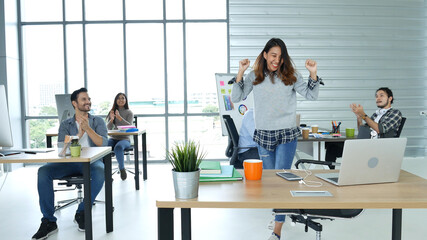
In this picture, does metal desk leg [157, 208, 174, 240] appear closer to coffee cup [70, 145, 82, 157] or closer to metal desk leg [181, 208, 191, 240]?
metal desk leg [181, 208, 191, 240]

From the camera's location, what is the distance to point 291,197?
1.41 meters

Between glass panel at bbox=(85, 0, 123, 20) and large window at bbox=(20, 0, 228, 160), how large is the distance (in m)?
0.02

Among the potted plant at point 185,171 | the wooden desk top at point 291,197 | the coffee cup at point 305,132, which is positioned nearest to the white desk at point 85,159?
the wooden desk top at point 291,197

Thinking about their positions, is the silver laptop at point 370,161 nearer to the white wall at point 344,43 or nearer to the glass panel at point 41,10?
the white wall at point 344,43

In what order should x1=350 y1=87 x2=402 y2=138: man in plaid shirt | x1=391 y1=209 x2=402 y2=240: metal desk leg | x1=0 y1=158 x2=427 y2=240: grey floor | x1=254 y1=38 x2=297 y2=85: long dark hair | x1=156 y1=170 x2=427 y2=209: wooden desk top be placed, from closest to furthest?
x1=156 y1=170 x2=427 y2=209: wooden desk top < x1=391 y1=209 x2=402 y2=240: metal desk leg < x1=254 y1=38 x2=297 y2=85: long dark hair < x1=0 y1=158 x2=427 y2=240: grey floor < x1=350 y1=87 x2=402 y2=138: man in plaid shirt

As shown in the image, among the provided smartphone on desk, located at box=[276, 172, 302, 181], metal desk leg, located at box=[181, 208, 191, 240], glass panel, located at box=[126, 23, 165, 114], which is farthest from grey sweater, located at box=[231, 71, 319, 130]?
glass panel, located at box=[126, 23, 165, 114]

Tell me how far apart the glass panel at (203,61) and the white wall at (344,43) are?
0.21 meters

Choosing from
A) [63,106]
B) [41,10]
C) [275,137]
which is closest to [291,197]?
[275,137]

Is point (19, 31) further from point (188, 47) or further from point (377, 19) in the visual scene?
point (377, 19)

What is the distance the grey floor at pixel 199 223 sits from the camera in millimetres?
2879

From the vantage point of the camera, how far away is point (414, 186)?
158cm

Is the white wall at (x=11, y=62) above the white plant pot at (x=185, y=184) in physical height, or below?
above

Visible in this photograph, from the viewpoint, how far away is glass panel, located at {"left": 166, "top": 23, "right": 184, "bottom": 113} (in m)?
6.23

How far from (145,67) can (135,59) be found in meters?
0.22
